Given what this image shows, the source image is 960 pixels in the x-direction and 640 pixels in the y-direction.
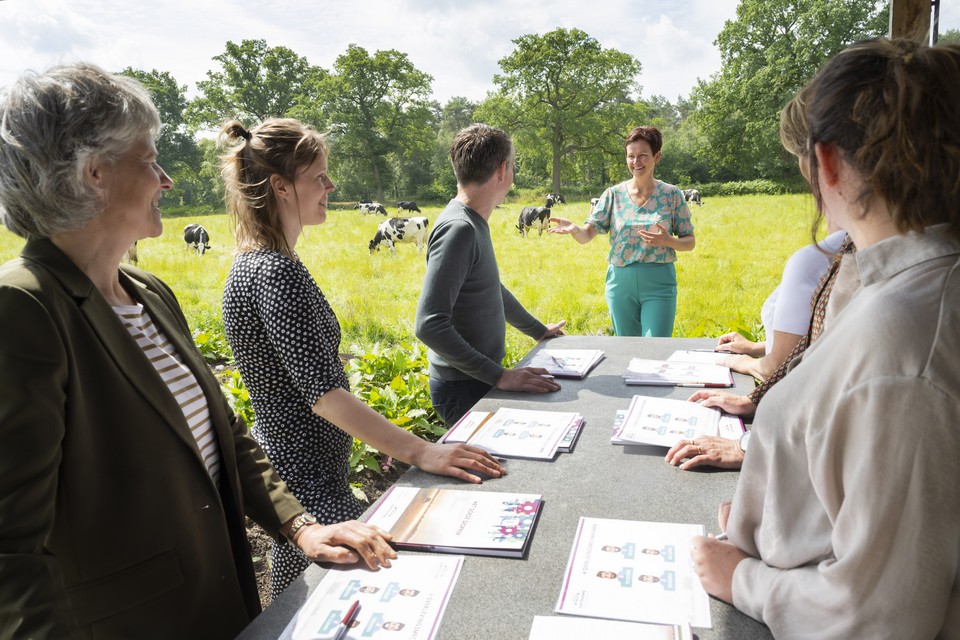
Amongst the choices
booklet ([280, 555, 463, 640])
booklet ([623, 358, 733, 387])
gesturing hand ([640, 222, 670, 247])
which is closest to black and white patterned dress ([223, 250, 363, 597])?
booklet ([280, 555, 463, 640])

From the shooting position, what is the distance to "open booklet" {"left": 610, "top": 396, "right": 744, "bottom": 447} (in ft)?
4.96

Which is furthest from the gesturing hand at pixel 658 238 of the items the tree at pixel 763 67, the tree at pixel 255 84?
the tree at pixel 255 84

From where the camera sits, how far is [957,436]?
59 centimetres

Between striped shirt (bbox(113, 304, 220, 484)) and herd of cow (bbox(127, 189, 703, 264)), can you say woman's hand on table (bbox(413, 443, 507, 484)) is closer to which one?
Answer: striped shirt (bbox(113, 304, 220, 484))

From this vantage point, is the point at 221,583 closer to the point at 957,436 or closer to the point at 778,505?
the point at 778,505

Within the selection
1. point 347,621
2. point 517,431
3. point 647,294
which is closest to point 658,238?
point 647,294

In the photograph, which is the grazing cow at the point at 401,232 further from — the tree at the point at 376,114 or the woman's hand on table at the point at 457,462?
the woman's hand on table at the point at 457,462

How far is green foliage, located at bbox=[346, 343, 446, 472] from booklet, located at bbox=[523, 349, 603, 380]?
796 millimetres

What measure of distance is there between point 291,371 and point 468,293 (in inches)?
34.1

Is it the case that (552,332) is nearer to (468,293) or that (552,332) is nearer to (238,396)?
(468,293)

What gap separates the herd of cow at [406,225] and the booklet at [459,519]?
365 cm

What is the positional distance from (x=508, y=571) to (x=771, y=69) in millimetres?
4236

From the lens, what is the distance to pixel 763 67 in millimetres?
4262

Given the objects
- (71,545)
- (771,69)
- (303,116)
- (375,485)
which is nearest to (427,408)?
(375,485)
